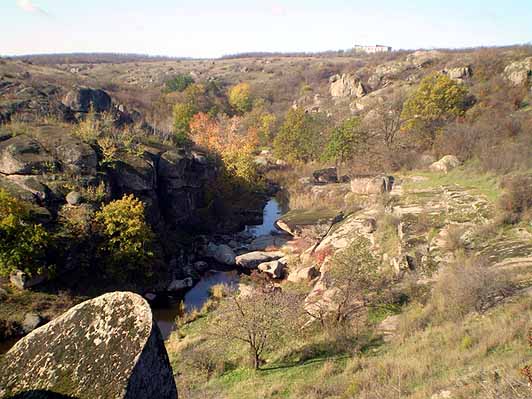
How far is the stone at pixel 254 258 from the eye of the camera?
29.3 metres

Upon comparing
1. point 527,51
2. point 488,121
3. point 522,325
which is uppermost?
point 527,51

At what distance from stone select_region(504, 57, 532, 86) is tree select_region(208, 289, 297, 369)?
47184 millimetres

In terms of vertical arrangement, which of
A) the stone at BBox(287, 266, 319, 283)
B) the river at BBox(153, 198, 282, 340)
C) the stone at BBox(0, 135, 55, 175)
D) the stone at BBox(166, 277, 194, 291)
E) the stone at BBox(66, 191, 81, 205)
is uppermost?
the stone at BBox(0, 135, 55, 175)

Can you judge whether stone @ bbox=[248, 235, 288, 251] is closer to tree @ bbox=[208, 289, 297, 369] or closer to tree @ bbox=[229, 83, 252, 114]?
tree @ bbox=[208, 289, 297, 369]

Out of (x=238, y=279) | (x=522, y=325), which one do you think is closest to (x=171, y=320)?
(x=238, y=279)

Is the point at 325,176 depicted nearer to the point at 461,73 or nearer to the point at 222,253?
the point at 222,253

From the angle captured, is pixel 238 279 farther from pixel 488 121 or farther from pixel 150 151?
pixel 488 121

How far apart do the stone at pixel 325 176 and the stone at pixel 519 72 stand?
82.7 ft

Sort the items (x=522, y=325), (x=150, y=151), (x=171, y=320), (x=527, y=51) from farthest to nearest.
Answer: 1. (x=527, y=51)
2. (x=150, y=151)
3. (x=171, y=320)
4. (x=522, y=325)

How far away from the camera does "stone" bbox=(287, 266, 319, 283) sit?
2480cm

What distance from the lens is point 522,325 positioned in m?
10.8

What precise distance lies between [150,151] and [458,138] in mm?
26457

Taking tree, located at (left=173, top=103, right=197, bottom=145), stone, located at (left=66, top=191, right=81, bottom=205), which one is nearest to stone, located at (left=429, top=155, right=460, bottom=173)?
stone, located at (left=66, top=191, right=81, bottom=205)

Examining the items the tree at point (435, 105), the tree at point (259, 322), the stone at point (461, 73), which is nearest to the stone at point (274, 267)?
the tree at point (259, 322)
